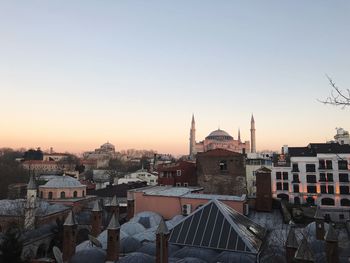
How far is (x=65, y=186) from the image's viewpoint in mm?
39438

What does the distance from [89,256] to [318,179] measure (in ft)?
123

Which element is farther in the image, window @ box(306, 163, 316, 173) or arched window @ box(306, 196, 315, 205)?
window @ box(306, 163, 316, 173)

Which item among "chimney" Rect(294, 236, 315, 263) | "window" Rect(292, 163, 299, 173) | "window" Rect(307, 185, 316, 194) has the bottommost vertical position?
"window" Rect(307, 185, 316, 194)

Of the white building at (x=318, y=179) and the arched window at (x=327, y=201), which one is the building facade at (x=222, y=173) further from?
the arched window at (x=327, y=201)

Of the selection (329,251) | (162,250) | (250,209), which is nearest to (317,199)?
(250,209)

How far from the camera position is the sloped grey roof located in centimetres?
1648

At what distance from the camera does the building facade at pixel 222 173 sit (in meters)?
38.4

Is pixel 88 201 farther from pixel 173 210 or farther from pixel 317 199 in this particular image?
pixel 317 199

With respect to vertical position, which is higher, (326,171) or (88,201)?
(326,171)

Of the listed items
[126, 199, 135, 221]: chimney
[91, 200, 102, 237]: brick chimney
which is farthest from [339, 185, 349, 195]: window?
[91, 200, 102, 237]: brick chimney

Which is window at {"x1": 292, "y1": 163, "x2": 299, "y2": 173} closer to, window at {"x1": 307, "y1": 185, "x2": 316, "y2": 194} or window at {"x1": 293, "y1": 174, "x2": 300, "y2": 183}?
window at {"x1": 293, "y1": 174, "x2": 300, "y2": 183}

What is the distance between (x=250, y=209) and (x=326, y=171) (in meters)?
23.4

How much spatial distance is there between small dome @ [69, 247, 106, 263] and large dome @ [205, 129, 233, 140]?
11336cm

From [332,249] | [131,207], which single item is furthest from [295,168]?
[332,249]
